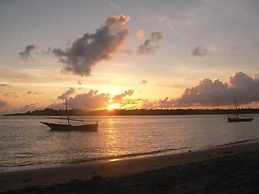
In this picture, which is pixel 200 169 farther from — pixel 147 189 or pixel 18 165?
pixel 18 165

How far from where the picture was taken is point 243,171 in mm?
13438

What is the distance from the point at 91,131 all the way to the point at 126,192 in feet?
251

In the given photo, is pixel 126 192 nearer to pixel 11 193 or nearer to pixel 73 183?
pixel 73 183

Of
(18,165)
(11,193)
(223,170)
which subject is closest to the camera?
(11,193)

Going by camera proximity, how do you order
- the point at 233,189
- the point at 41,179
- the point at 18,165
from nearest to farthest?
the point at 233,189 < the point at 41,179 < the point at 18,165

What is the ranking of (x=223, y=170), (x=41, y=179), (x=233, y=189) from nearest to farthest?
1. (x=233, y=189)
2. (x=223, y=170)
3. (x=41, y=179)

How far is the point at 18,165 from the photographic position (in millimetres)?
29016

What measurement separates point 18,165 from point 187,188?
21355 mm

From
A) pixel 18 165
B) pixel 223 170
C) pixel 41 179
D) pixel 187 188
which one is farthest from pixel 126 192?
pixel 18 165

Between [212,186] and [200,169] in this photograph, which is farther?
[200,169]

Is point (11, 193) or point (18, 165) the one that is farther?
point (18, 165)

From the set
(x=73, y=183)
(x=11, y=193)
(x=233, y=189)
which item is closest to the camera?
(x=233, y=189)

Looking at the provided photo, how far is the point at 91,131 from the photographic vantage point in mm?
86750

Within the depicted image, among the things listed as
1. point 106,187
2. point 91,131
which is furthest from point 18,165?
point 91,131
